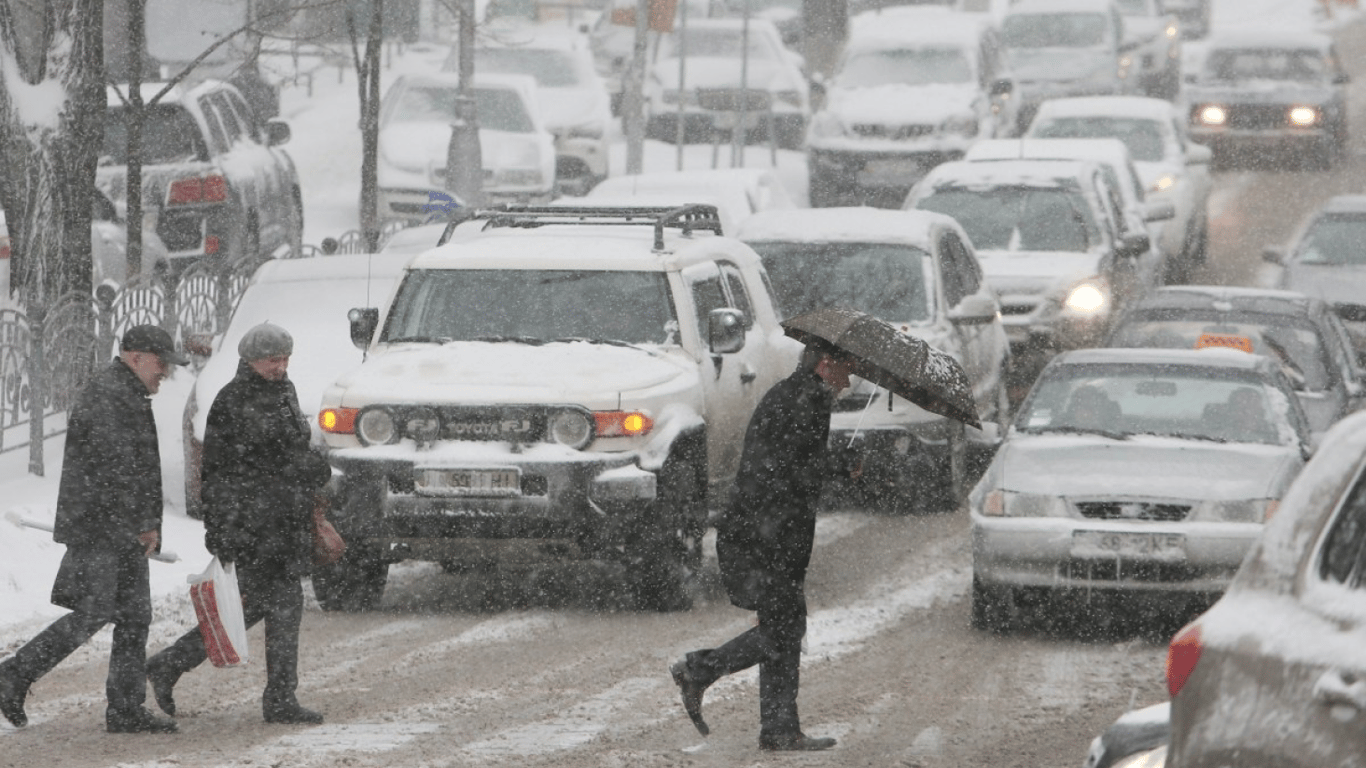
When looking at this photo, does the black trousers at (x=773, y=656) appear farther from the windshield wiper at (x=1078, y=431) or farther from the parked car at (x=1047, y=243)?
the parked car at (x=1047, y=243)

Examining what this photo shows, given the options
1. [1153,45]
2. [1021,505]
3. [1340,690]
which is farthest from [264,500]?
[1153,45]

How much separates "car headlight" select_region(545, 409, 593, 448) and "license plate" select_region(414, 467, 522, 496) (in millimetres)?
268

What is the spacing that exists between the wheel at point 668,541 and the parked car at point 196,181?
8.22m

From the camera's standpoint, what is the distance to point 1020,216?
19234 millimetres

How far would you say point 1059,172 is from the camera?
1964cm

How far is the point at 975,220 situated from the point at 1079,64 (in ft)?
51.6

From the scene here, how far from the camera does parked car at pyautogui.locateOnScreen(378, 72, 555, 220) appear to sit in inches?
1049

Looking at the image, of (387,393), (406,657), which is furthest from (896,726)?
(387,393)

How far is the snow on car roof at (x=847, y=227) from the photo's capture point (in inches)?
598

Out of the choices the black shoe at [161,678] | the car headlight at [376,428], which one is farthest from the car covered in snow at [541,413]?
the black shoe at [161,678]

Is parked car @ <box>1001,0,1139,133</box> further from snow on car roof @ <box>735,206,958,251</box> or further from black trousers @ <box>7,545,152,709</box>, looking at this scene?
black trousers @ <box>7,545,152,709</box>

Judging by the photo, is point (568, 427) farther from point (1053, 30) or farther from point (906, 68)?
point (1053, 30)

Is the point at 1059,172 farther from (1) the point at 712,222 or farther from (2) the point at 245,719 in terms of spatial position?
(2) the point at 245,719

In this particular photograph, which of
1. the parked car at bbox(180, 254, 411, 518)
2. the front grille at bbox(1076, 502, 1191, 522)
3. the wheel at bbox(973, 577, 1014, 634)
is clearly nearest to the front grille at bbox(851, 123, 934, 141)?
the parked car at bbox(180, 254, 411, 518)
